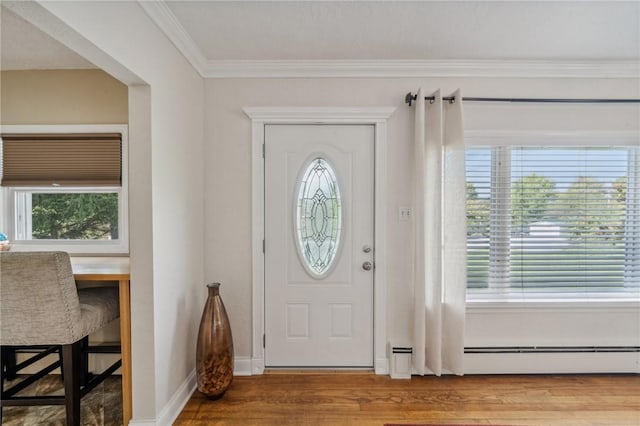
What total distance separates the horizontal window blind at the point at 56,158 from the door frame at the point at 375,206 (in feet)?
3.54

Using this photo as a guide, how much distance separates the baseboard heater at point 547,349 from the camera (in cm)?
248

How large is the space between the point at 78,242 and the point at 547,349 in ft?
12.6

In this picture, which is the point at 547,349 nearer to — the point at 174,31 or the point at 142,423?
the point at 142,423

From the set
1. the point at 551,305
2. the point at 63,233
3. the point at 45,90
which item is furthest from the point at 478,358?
the point at 45,90

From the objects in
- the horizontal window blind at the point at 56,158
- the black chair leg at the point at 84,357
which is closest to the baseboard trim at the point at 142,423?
the black chair leg at the point at 84,357

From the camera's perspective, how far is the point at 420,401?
84.7 inches

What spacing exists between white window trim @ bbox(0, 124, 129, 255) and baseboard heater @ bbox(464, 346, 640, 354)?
2895mm

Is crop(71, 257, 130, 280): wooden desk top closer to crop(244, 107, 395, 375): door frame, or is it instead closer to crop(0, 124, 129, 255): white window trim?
crop(0, 124, 129, 255): white window trim

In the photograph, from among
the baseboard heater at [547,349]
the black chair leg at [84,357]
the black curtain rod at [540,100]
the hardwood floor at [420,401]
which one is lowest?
the hardwood floor at [420,401]

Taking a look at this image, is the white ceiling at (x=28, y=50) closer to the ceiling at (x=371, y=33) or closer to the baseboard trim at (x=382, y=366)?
the ceiling at (x=371, y=33)

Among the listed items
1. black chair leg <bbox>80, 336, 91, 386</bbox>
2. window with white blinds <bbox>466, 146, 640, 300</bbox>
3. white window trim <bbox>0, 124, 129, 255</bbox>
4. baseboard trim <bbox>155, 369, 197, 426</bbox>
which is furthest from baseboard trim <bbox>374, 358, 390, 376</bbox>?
white window trim <bbox>0, 124, 129, 255</bbox>

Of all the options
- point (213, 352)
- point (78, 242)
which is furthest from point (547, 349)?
point (78, 242)

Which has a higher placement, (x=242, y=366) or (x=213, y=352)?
(x=213, y=352)

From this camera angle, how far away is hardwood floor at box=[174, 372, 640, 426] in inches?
78.1
